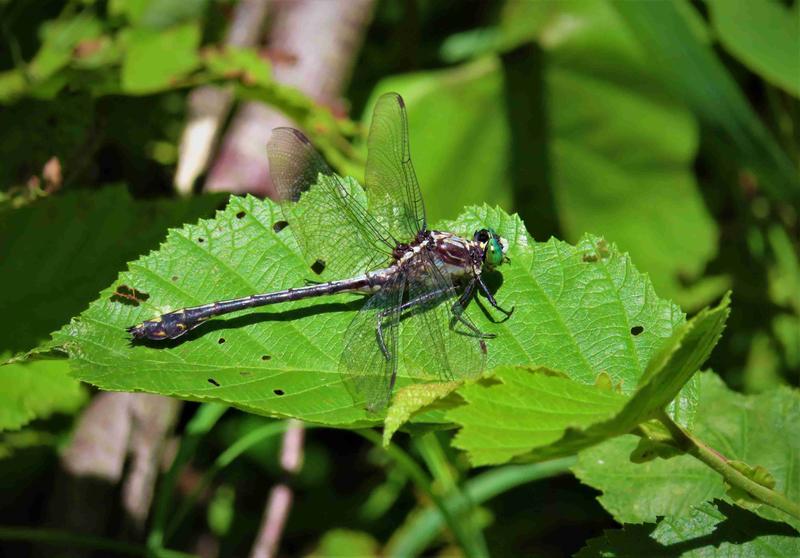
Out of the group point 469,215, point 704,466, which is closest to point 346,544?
point 469,215

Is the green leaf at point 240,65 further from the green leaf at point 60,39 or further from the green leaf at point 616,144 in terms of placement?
the green leaf at point 616,144

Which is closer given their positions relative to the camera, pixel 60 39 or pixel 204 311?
pixel 204 311

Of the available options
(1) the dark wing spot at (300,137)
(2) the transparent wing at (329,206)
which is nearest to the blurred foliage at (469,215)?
(2) the transparent wing at (329,206)

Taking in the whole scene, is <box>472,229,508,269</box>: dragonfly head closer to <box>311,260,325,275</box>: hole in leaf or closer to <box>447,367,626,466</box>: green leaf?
<box>311,260,325,275</box>: hole in leaf

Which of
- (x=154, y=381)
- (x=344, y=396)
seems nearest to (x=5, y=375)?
(x=154, y=381)

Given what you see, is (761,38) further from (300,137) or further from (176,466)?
(176,466)

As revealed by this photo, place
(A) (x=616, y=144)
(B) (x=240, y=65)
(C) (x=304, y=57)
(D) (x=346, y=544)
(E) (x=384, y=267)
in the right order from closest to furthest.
Result: (E) (x=384, y=267), (B) (x=240, y=65), (C) (x=304, y=57), (D) (x=346, y=544), (A) (x=616, y=144)

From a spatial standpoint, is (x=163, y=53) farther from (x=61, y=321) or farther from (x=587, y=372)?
(x=587, y=372)
